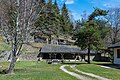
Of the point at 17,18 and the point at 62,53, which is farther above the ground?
the point at 17,18

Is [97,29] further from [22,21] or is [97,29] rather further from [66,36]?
[66,36]

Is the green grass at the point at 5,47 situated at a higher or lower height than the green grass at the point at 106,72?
higher

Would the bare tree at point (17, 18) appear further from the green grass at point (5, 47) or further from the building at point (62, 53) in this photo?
the building at point (62, 53)

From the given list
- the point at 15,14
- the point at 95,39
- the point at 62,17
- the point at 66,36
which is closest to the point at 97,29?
the point at 95,39

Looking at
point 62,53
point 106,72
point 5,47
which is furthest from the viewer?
point 62,53

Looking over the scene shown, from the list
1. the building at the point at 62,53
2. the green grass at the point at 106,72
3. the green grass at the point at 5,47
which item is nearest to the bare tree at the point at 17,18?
the green grass at the point at 106,72

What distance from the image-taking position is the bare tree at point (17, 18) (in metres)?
19.8

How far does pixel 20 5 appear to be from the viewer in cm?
1975

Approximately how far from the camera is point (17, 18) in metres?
20.2

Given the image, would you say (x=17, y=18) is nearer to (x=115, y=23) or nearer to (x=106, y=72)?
(x=106, y=72)

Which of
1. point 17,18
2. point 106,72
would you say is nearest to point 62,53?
point 106,72

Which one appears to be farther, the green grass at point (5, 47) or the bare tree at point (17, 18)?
the green grass at point (5, 47)

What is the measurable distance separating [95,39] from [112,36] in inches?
920

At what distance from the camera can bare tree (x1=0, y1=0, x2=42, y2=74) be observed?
1977 centimetres
